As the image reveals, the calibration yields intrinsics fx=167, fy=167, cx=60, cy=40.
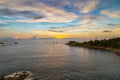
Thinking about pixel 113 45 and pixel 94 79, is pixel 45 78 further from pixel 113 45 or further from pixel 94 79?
pixel 113 45

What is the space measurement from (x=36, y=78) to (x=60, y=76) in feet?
24.7

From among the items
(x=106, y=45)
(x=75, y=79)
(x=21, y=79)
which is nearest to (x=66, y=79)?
(x=75, y=79)

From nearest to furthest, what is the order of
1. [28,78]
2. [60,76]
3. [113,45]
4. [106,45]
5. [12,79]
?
[12,79]
[28,78]
[60,76]
[113,45]
[106,45]

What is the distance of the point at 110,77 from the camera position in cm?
4881

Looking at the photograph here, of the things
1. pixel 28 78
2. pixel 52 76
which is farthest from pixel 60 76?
pixel 28 78

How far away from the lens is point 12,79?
4319 centimetres

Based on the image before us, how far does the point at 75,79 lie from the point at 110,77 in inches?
417

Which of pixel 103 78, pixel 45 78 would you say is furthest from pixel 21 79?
pixel 103 78

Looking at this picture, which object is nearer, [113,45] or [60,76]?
[60,76]

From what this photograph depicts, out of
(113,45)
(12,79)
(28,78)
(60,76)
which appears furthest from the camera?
(113,45)

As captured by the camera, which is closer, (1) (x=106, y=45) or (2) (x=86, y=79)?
(2) (x=86, y=79)

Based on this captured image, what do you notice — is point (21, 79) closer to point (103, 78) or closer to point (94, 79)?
point (94, 79)

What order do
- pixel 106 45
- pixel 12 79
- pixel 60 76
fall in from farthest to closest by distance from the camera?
pixel 106 45 < pixel 60 76 < pixel 12 79

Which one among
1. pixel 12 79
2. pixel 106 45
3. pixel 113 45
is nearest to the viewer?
pixel 12 79
